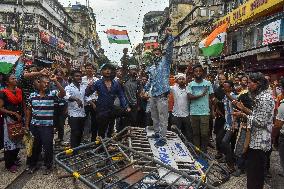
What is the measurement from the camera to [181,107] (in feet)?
26.7

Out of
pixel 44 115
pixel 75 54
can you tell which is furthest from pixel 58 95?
pixel 75 54

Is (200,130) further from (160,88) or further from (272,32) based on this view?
(272,32)

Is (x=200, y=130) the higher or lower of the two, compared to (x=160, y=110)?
lower

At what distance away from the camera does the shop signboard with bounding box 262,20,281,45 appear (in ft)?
58.9

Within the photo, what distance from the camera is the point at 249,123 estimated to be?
188 inches

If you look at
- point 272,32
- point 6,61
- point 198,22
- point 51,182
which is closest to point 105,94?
point 51,182

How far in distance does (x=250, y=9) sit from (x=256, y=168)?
19856 millimetres

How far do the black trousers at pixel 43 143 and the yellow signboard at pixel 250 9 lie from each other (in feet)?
52.2

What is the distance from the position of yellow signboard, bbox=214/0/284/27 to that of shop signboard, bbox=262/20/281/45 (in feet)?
4.15

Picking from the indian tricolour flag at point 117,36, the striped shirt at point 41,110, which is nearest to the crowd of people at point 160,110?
the striped shirt at point 41,110

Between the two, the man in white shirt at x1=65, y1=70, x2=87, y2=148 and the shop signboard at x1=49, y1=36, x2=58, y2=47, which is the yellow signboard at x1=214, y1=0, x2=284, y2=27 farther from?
the shop signboard at x1=49, y1=36, x2=58, y2=47

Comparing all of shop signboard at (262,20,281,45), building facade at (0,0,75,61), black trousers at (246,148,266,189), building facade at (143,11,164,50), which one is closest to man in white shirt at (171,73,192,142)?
A: black trousers at (246,148,266,189)

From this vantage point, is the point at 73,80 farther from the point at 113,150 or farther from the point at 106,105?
the point at 113,150

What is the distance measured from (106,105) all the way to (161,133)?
1.23m
